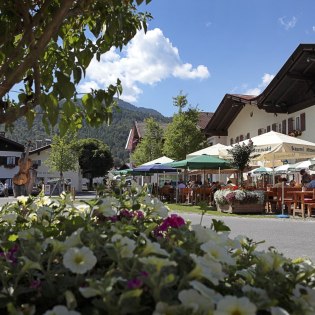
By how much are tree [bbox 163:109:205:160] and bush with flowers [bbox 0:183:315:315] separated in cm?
3496

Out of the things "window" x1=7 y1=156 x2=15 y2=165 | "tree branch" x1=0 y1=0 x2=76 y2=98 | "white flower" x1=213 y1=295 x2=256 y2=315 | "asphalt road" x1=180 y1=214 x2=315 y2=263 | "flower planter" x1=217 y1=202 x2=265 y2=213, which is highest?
"window" x1=7 y1=156 x2=15 y2=165

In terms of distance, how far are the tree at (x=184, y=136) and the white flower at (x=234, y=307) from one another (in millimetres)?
35881

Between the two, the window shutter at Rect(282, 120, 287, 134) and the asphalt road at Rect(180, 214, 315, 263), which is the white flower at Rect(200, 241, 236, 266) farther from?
the window shutter at Rect(282, 120, 287, 134)

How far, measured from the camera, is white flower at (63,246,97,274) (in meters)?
1.56

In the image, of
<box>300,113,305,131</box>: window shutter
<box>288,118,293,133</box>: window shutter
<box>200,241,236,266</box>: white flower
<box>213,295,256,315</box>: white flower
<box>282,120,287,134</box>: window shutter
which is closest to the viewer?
<box>213,295,256,315</box>: white flower

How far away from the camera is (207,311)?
1298 mm

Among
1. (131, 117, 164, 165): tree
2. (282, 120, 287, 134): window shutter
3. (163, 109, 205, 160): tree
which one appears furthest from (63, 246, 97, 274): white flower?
(131, 117, 164, 165): tree

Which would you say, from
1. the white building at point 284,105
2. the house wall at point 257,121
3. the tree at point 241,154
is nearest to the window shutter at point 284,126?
the white building at point 284,105

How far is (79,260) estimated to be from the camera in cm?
160

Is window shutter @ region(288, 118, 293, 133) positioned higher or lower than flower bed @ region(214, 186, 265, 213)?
higher

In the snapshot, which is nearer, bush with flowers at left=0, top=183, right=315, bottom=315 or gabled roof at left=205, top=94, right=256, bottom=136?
bush with flowers at left=0, top=183, right=315, bottom=315

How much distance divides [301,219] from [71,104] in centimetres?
1350

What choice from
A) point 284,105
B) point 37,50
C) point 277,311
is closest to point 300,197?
point 284,105

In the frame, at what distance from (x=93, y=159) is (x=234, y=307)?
247 feet
